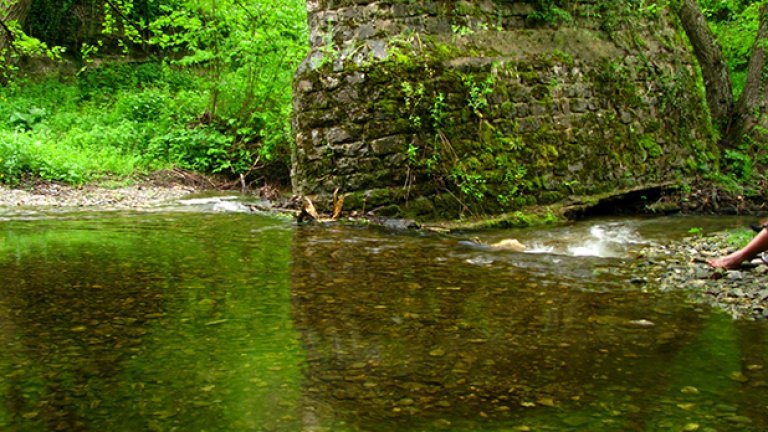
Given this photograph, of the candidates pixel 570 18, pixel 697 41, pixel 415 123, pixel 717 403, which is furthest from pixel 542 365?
pixel 697 41

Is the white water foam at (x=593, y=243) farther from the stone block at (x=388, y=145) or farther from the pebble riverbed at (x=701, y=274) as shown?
the stone block at (x=388, y=145)

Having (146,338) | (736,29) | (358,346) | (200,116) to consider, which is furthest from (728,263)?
(200,116)

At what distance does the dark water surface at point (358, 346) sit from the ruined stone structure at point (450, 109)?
2.07 metres

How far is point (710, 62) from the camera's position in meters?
11.2

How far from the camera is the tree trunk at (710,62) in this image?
11.1 metres

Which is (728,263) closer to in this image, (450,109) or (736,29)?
(450,109)

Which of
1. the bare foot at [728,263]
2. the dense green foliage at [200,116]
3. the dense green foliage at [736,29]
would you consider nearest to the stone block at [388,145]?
the bare foot at [728,263]

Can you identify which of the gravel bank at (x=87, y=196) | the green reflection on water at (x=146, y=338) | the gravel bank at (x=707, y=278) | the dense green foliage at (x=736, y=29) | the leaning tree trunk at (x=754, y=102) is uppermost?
the dense green foliage at (x=736, y=29)

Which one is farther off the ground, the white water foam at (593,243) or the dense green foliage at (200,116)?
the dense green foliage at (200,116)

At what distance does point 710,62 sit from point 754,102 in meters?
1.03

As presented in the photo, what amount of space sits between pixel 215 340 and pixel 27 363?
86cm

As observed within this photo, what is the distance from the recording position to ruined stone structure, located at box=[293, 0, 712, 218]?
7480 mm

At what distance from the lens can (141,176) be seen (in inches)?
472

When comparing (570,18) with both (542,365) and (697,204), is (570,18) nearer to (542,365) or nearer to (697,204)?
(697,204)
